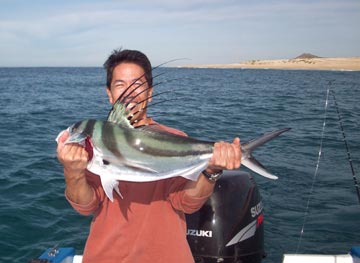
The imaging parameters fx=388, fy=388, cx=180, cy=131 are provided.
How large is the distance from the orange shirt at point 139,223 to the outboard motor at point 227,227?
5.65 feet

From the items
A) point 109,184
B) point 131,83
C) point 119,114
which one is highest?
point 131,83

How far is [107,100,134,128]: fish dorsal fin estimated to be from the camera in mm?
2965

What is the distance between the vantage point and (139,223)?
10.5ft

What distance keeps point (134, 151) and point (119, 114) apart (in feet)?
1.01

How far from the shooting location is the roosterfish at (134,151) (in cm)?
295

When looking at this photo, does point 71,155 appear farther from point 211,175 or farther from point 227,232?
point 227,232

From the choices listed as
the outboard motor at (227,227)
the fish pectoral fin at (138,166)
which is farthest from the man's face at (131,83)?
the outboard motor at (227,227)

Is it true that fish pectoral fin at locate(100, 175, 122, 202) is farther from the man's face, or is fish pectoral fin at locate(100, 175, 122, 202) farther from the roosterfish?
the man's face

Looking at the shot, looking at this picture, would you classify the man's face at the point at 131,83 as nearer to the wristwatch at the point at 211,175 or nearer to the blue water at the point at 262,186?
the blue water at the point at 262,186

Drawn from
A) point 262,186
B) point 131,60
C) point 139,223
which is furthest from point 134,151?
point 262,186

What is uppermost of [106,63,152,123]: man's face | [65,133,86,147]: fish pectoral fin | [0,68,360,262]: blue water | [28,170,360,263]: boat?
[106,63,152,123]: man's face

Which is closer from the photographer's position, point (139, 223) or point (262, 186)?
point (139, 223)

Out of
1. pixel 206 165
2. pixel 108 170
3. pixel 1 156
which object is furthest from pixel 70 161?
pixel 1 156

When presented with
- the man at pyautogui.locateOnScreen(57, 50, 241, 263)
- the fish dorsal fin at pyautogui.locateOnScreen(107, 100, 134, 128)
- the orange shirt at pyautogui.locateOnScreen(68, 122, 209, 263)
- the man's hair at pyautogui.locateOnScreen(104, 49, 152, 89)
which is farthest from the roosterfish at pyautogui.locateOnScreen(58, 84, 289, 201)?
the man's hair at pyautogui.locateOnScreen(104, 49, 152, 89)
